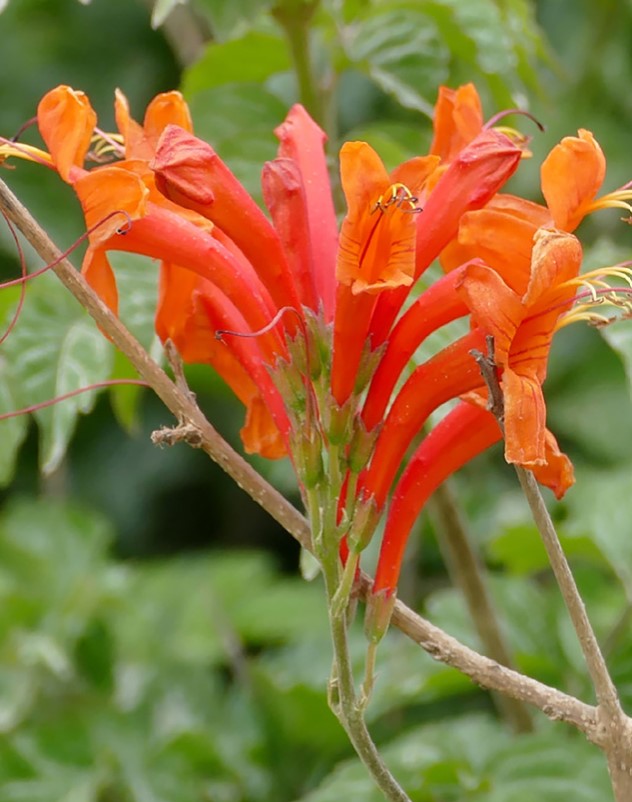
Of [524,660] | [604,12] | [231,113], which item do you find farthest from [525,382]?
[604,12]

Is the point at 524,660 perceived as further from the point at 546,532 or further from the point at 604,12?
the point at 604,12

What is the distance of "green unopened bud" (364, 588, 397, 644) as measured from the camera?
2.22ft

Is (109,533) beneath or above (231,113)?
beneath

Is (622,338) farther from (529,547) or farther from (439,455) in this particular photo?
(529,547)

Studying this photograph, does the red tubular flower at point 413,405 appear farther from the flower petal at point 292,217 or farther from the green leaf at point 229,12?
the green leaf at point 229,12

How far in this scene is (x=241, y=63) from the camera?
1.26 m

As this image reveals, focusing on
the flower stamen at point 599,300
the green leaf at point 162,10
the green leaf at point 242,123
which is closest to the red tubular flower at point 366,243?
the flower stamen at point 599,300

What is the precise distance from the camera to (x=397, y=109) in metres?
2.15

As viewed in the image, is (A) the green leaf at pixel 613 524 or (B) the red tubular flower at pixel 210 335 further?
(A) the green leaf at pixel 613 524

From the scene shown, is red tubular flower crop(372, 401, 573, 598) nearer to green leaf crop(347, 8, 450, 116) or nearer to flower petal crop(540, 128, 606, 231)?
flower petal crop(540, 128, 606, 231)

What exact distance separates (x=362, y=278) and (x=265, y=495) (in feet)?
0.43

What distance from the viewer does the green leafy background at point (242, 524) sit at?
1140mm

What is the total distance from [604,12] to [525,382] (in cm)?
154

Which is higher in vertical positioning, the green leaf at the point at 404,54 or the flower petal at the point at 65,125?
the green leaf at the point at 404,54
